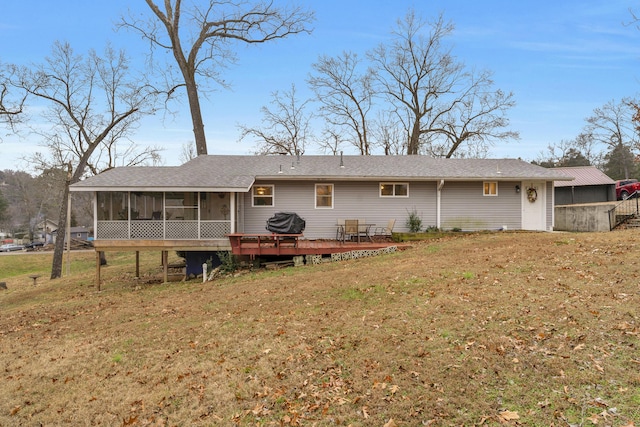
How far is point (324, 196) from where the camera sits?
15.8 metres

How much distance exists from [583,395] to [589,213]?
17.9m

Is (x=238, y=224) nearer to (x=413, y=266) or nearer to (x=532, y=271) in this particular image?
(x=413, y=266)

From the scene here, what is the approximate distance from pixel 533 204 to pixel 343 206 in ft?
27.0

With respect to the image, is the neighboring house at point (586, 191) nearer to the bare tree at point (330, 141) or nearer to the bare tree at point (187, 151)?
the bare tree at point (330, 141)

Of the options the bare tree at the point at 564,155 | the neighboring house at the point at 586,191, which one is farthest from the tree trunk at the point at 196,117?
the bare tree at the point at 564,155

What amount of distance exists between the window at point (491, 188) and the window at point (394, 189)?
341 centimetres

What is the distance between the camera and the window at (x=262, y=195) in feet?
51.1

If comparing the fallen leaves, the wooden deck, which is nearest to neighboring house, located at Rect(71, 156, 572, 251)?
the wooden deck

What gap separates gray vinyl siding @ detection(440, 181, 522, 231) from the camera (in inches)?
631

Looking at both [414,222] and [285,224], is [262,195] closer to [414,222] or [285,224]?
[285,224]

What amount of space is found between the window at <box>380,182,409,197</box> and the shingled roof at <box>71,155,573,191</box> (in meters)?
0.51

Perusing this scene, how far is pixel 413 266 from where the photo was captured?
34.3 feet

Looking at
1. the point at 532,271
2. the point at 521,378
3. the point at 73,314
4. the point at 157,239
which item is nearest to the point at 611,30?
the point at 532,271


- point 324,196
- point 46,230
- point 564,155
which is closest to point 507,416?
point 324,196
